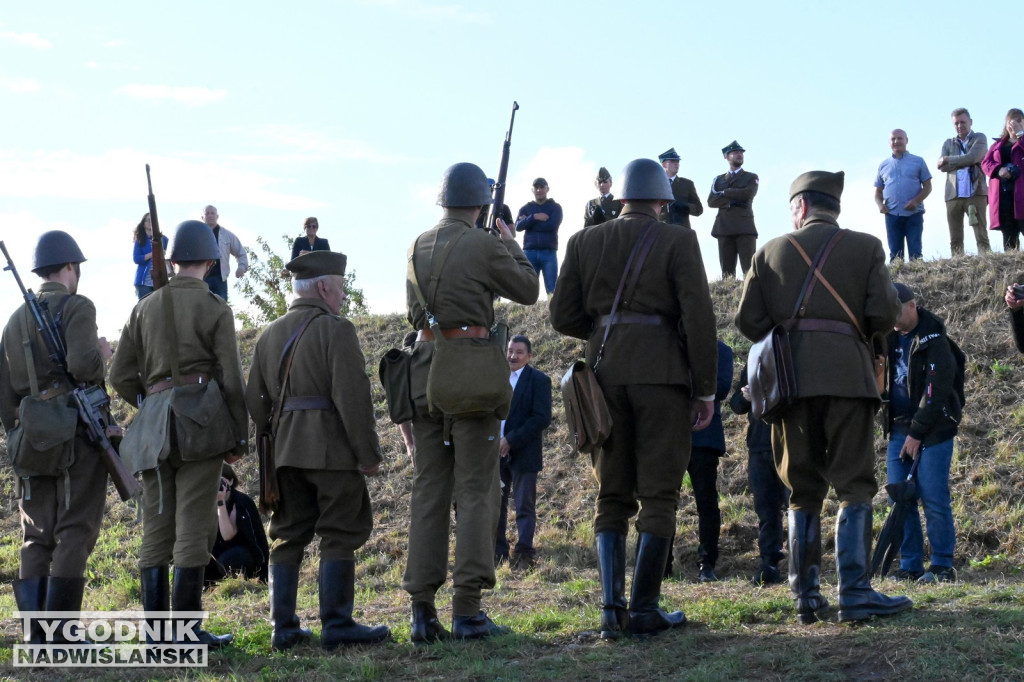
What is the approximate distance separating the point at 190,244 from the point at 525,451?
14.7ft

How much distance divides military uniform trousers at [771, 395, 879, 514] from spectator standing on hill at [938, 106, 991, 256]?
9251mm

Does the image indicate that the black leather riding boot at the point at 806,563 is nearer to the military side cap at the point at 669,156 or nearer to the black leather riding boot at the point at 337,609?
the black leather riding boot at the point at 337,609

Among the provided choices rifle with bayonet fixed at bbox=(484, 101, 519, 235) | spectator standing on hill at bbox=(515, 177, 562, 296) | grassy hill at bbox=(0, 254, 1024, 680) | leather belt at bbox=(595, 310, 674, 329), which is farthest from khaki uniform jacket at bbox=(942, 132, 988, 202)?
leather belt at bbox=(595, 310, 674, 329)

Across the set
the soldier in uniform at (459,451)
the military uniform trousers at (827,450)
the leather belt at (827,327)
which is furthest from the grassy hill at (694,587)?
the leather belt at (827,327)

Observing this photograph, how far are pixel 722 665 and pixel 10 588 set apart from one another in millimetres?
9219

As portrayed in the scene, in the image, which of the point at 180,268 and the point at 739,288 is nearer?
the point at 180,268

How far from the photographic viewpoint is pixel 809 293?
6.23m

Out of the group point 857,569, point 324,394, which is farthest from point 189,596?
point 857,569

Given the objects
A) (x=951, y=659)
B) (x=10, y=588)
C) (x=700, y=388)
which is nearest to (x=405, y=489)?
(x=10, y=588)

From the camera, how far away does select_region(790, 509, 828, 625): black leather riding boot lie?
621 centimetres

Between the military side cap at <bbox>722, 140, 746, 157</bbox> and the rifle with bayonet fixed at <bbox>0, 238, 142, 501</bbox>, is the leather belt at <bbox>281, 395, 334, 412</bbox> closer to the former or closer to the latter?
the rifle with bayonet fixed at <bbox>0, 238, 142, 501</bbox>

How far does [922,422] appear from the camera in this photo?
8.52 metres

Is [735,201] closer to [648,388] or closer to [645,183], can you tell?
[645,183]

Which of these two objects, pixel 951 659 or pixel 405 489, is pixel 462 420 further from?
pixel 405 489
